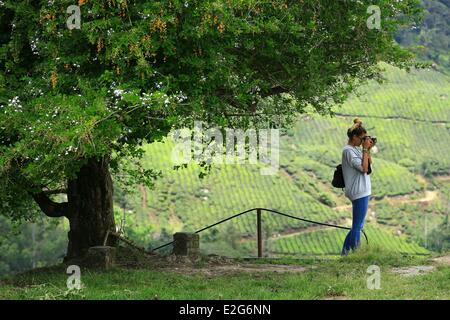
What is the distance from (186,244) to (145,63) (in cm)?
537

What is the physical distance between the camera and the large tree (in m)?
11.5

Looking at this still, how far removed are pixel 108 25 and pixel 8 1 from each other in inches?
85.4

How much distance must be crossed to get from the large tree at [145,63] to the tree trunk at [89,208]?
51 centimetres

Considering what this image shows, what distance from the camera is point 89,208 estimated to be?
1623cm

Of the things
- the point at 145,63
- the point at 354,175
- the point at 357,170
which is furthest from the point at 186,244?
the point at 145,63

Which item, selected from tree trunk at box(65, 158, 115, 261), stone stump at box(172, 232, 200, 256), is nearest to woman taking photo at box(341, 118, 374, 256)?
stone stump at box(172, 232, 200, 256)

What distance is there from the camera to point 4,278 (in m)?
13.9

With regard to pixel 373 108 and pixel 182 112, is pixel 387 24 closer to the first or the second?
pixel 182 112

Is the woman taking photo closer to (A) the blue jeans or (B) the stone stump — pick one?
(A) the blue jeans

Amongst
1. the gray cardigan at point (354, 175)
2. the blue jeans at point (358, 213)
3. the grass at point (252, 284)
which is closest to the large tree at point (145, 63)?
Answer: the gray cardigan at point (354, 175)

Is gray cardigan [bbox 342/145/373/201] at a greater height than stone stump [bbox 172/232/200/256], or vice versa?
gray cardigan [bbox 342/145/373/201]
